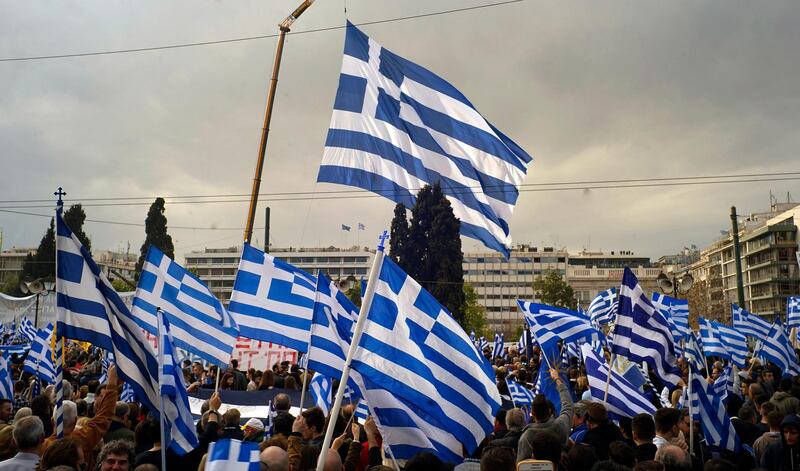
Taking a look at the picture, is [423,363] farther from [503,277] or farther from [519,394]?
[503,277]

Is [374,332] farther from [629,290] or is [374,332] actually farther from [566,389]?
[629,290]

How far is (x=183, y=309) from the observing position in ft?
33.3

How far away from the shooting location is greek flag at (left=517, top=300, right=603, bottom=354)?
42.2 feet

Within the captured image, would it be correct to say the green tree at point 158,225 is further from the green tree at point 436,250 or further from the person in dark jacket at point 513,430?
the person in dark jacket at point 513,430

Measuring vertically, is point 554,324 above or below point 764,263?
below

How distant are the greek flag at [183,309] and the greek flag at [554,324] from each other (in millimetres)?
5523

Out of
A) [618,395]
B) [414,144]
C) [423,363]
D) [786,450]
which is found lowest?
[786,450]

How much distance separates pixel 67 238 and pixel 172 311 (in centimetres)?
374

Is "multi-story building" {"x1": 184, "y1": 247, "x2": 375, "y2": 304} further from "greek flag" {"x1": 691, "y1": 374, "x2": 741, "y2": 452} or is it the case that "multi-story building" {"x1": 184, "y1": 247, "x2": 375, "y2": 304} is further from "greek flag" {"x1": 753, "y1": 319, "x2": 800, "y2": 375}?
"greek flag" {"x1": 691, "y1": 374, "x2": 741, "y2": 452}

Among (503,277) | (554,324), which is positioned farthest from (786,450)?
(503,277)

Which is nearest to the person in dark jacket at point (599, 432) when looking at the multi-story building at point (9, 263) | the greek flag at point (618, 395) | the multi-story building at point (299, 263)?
the greek flag at point (618, 395)

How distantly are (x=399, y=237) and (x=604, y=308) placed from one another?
164ft

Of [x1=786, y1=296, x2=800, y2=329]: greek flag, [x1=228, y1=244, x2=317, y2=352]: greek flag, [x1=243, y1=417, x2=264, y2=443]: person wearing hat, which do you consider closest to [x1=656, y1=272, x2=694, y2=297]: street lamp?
[x1=786, y1=296, x2=800, y2=329]: greek flag

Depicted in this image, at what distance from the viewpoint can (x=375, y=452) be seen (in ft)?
22.5
